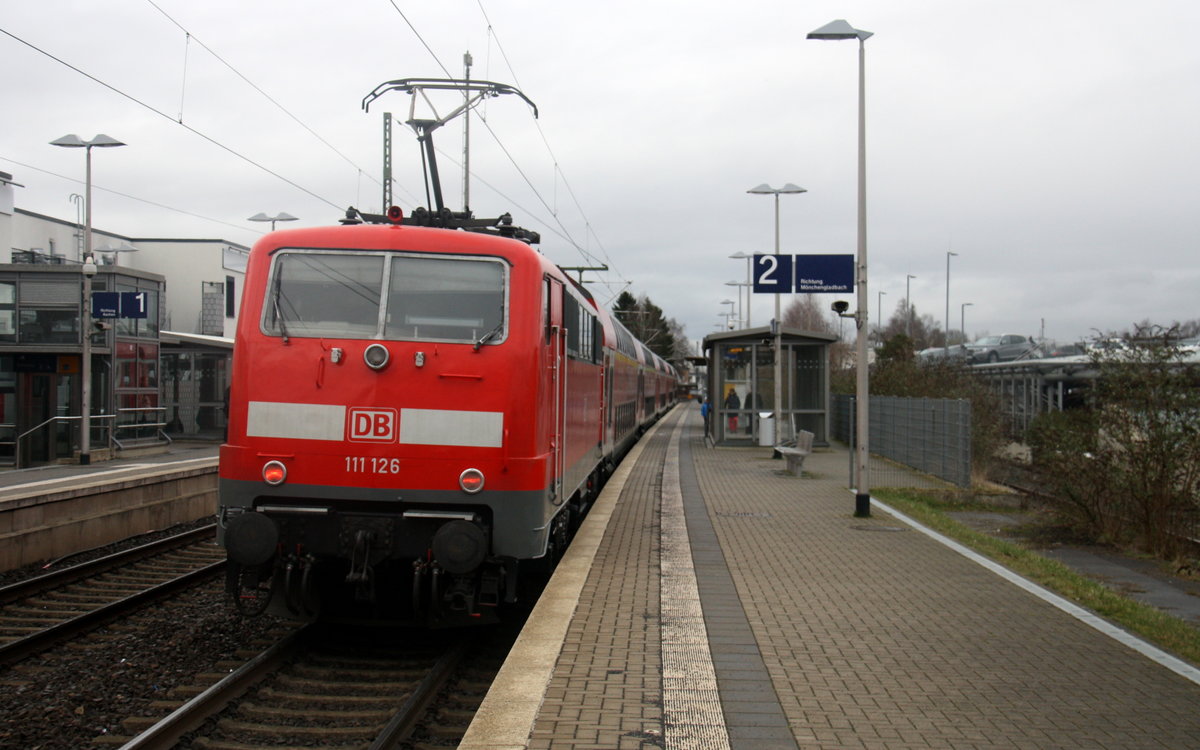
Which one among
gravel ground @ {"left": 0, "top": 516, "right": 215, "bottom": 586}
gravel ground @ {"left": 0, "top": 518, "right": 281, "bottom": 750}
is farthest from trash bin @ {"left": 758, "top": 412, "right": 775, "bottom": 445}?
gravel ground @ {"left": 0, "top": 518, "right": 281, "bottom": 750}

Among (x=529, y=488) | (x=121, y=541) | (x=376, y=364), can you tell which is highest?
(x=376, y=364)

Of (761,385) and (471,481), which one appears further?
(761,385)

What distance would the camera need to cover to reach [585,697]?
5234 mm

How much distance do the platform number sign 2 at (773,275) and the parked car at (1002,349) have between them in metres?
31.9

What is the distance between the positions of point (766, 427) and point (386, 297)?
64.3ft

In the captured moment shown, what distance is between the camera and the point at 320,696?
20.2ft

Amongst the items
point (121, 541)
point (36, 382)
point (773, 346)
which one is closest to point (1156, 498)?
point (121, 541)

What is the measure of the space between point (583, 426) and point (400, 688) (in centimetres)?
452

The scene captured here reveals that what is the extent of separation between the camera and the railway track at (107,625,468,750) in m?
5.39

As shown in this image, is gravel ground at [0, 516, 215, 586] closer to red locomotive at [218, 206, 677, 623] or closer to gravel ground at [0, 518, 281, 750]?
gravel ground at [0, 518, 281, 750]

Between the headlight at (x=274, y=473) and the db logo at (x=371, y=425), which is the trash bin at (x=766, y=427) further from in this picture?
the headlight at (x=274, y=473)

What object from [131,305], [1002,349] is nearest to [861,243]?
[131,305]

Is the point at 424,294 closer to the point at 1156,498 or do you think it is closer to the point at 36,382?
the point at 1156,498

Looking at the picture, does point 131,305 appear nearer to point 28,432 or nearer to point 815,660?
point 28,432
